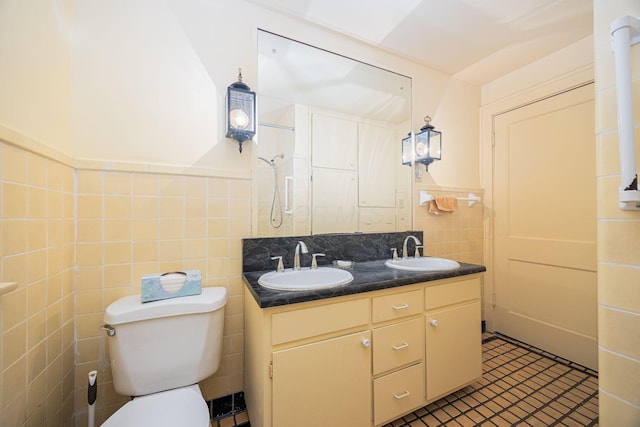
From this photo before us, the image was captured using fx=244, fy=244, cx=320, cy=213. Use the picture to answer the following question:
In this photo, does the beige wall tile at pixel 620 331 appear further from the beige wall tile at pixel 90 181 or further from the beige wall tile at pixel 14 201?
the beige wall tile at pixel 90 181

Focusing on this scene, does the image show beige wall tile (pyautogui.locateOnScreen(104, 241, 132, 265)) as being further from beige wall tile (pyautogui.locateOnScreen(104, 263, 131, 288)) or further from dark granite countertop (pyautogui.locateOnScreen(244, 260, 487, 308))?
dark granite countertop (pyautogui.locateOnScreen(244, 260, 487, 308))

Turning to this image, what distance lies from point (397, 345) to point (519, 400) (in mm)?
944

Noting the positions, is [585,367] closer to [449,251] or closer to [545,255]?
[545,255]

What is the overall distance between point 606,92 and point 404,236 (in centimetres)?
131

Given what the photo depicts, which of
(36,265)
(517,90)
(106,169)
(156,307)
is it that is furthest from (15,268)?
(517,90)

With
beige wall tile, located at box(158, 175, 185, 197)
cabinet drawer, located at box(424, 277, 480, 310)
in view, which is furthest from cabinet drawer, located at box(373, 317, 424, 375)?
beige wall tile, located at box(158, 175, 185, 197)

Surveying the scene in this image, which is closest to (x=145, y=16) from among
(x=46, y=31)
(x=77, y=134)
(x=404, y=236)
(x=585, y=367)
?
(x=46, y=31)

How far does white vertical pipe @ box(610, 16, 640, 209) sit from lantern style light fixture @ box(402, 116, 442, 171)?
4.36 ft

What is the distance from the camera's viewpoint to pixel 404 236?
1888 mm

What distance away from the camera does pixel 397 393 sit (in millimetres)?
1238

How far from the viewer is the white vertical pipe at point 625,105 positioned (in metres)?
0.59

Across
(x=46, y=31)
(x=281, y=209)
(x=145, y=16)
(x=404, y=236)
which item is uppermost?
(x=145, y=16)

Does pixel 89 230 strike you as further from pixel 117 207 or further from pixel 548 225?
pixel 548 225

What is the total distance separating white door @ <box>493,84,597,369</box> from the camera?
1.75m
